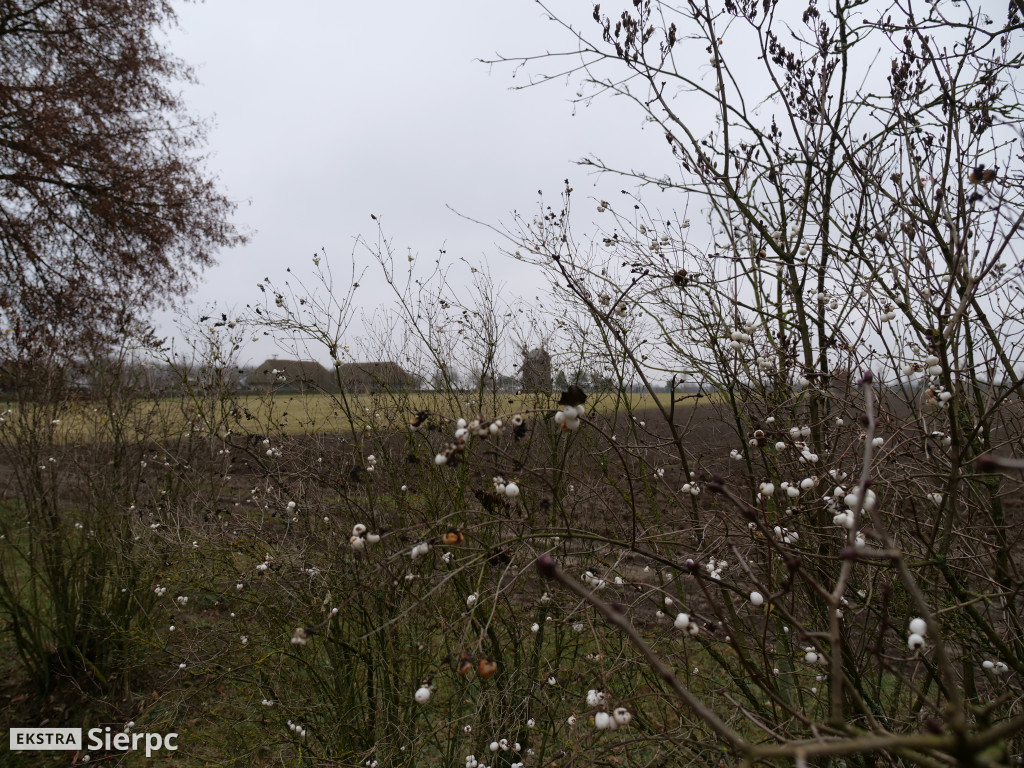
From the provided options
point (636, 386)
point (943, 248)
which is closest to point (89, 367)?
point (636, 386)

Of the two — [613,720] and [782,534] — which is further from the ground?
[782,534]

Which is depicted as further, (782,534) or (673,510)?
(673,510)

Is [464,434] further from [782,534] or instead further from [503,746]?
[503,746]

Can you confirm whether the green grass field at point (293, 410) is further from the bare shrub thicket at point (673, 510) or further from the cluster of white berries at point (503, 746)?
the cluster of white berries at point (503, 746)

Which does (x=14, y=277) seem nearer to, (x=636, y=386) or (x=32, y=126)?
(x=32, y=126)

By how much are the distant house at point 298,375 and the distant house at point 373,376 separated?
0.12 meters

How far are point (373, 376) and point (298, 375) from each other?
59 cm

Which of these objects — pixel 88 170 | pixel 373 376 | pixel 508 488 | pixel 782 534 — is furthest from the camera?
pixel 88 170

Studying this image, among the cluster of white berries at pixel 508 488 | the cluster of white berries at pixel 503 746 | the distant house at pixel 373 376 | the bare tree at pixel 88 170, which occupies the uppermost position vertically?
the bare tree at pixel 88 170

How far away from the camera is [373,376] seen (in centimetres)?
436

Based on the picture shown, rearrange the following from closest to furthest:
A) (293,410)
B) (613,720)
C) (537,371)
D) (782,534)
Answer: (613,720) → (782,534) → (537,371) → (293,410)

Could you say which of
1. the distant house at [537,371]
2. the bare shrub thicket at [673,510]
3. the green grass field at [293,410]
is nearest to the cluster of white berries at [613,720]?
the bare shrub thicket at [673,510]

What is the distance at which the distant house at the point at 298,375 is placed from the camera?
445 cm

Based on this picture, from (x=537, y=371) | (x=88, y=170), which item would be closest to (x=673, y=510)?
(x=537, y=371)
